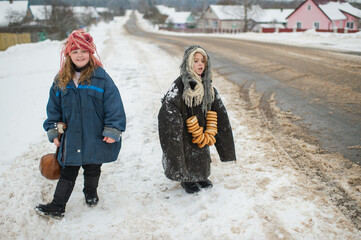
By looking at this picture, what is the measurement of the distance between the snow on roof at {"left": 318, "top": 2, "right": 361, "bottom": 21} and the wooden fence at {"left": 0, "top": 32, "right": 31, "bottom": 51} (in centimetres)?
3482

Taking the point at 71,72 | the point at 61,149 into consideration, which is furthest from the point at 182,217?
the point at 71,72

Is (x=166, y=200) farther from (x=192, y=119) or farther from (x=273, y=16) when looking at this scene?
(x=273, y=16)

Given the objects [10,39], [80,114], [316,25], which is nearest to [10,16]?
[10,39]

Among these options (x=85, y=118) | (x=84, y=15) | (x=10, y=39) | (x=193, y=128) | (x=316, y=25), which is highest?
(x=84, y=15)

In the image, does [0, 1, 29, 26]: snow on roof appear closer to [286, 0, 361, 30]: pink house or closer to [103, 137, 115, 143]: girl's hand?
[103, 137, 115, 143]: girl's hand

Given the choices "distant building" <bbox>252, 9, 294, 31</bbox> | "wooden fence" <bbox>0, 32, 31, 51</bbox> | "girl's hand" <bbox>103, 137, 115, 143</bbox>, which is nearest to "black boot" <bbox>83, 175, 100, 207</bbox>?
"girl's hand" <bbox>103, 137, 115, 143</bbox>

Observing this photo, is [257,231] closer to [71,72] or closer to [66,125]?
[66,125]

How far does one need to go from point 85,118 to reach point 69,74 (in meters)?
0.44

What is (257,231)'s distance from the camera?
2449mm

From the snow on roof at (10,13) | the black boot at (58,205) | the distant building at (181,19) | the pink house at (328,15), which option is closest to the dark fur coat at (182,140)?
the black boot at (58,205)

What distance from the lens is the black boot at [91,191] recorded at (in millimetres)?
2889

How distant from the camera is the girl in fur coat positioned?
274cm

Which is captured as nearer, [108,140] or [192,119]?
[108,140]

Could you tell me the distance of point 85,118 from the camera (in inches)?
103
